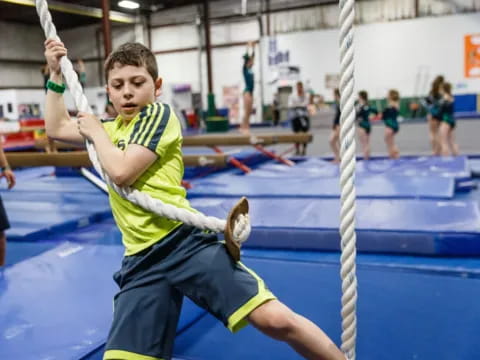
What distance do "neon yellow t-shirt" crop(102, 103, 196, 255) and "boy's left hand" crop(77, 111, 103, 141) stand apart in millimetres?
79

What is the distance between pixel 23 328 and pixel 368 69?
14347 millimetres

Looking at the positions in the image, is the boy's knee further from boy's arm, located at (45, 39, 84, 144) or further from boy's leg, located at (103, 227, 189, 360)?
boy's arm, located at (45, 39, 84, 144)

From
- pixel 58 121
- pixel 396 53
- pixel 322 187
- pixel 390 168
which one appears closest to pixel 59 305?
pixel 58 121

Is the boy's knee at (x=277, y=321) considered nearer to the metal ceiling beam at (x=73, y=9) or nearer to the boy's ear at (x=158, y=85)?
the boy's ear at (x=158, y=85)

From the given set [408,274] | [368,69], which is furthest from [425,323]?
[368,69]

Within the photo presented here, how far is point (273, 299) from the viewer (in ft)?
4.24

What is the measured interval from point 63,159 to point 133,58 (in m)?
3.33

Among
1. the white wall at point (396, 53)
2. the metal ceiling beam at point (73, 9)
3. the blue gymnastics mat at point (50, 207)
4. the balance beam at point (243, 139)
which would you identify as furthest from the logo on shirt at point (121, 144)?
the white wall at point (396, 53)

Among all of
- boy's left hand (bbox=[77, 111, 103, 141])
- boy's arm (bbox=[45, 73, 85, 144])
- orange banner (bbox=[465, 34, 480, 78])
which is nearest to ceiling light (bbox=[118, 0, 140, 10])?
orange banner (bbox=[465, 34, 480, 78])

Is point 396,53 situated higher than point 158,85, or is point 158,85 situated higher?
point 396,53

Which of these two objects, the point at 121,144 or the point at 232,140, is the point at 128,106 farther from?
the point at 232,140

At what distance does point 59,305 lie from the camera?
2090mm

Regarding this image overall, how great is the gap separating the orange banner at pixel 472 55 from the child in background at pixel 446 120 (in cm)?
786

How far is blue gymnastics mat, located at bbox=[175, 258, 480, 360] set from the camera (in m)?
1.77
